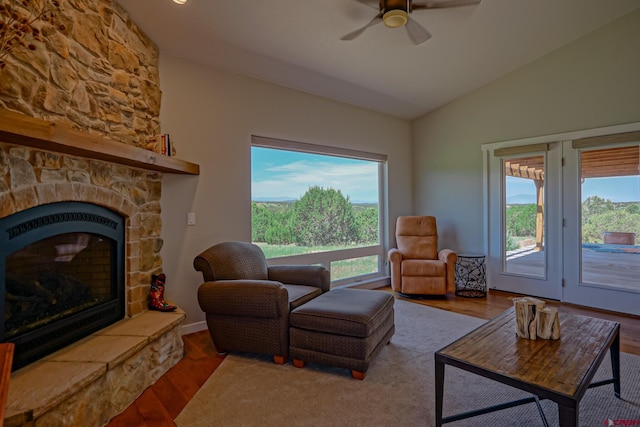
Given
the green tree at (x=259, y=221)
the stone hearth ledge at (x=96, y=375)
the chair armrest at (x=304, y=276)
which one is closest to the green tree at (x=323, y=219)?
the green tree at (x=259, y=221)

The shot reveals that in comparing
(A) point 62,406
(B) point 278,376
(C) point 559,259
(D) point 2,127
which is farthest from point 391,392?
(C) point 559,259

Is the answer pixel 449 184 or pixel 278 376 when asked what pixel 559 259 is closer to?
pixel 449 184

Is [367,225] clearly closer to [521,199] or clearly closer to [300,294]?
[521,199]

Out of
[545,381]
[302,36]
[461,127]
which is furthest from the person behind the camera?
[461,127]

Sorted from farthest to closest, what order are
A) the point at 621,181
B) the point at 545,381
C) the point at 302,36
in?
the point at 621,181
the point at 302,36
the point at 545,381

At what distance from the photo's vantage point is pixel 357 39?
3.27 m

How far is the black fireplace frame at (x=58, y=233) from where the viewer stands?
1.78m

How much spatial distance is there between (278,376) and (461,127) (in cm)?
442

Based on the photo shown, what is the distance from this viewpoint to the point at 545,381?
4.55 ft

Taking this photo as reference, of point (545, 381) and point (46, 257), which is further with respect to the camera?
point (46, 257)

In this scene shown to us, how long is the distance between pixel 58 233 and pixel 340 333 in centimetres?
195

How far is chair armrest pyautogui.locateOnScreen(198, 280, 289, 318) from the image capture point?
2.43 meters

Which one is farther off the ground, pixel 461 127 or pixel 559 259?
pixel 461 127

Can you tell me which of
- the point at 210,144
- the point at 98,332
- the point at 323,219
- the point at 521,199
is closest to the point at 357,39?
the point at 210,144
